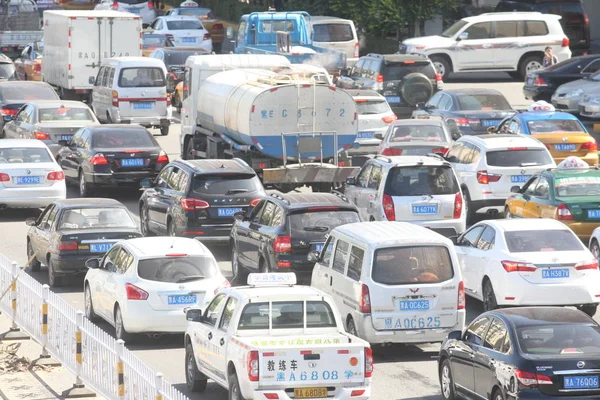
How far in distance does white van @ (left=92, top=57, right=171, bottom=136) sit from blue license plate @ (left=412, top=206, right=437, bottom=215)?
53.2ft

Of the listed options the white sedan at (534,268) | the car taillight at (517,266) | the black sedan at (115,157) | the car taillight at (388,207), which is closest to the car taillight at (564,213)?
the car taillight at (388,207)

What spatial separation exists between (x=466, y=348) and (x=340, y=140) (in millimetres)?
14146

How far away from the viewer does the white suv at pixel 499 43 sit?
46969 millimetres

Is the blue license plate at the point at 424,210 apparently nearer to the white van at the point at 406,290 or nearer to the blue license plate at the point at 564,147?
the white van at the point at 406,290

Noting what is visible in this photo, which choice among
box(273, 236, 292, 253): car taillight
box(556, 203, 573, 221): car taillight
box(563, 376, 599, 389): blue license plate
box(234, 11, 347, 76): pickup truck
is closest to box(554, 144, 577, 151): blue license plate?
box(556, 203, 573, 221): car taillight

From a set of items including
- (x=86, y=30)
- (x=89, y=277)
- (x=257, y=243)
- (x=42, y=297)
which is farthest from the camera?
(x=86, y=30)

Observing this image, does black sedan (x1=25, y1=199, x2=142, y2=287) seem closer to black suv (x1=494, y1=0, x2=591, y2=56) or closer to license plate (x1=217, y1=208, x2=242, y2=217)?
license plate (x1=217, y1=208, x2=242, y2=217)

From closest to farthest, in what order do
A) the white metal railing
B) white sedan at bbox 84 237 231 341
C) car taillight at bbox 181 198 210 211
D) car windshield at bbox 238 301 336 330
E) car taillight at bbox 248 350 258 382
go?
the white metal railing → car taillight at bbox 248 350 258 382 → car windshield at bbox 238 301 336 330 → white sedan at bbox 84 237 231 341 → car taillight at bbox 181 198 210 211

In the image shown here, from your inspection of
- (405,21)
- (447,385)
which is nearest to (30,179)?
(447,385)

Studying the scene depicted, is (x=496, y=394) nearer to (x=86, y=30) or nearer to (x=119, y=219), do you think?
(x=119, y=219)

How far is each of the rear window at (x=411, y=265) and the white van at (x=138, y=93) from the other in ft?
71.9

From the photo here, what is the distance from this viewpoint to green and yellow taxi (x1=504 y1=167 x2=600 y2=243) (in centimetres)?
2319

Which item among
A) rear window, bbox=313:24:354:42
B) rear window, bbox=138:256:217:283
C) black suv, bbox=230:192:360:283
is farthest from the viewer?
rear window, bbox=313:24:354:42

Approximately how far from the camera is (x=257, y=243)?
840 inches
